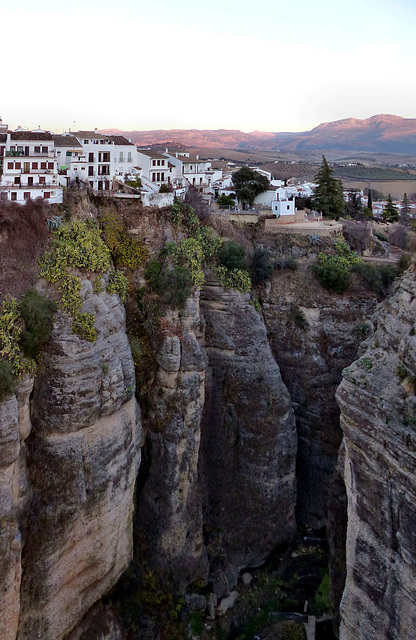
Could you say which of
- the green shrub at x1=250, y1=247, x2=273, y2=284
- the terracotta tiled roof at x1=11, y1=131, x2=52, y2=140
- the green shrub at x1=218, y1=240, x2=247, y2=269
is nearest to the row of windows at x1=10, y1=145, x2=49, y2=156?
the terracotta tiled roof at x1=11, y1=131, x2=52, y2=140

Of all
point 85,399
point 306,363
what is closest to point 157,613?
point 85,399

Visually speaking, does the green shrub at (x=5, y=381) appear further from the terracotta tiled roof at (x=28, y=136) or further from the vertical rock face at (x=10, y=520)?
the terracotta tiled roof at (x=28, y=136)

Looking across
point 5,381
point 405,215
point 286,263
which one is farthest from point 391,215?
point 5,381

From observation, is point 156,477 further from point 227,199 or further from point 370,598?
point 227,199

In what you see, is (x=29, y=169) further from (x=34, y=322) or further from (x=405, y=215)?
(x=405, y=215)

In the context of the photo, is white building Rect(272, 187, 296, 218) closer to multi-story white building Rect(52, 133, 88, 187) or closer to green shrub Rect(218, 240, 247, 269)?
green shrub Rect(218, 240, 247, 269)

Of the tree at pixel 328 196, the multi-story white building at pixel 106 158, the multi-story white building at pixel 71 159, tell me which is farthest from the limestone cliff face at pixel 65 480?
the tree at pixel 328 196
